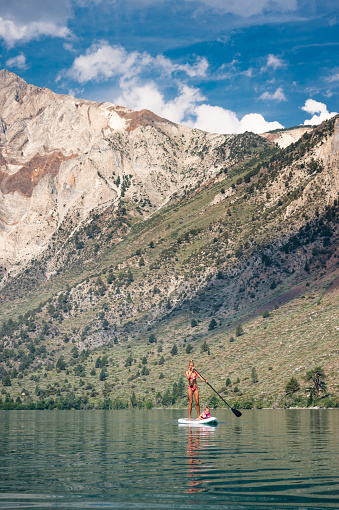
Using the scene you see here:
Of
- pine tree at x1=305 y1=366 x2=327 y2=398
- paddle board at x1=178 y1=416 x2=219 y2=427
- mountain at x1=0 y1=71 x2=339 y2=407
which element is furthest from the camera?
mountain at x1=0 y1=71 x2=339 y2=407

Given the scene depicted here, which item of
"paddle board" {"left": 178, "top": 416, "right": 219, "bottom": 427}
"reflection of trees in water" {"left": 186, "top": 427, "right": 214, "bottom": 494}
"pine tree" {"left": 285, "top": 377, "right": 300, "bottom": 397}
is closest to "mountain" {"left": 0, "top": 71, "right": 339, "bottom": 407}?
"pine tree" {"left": 285, "top": 377, "right": 300, "bottom": 397}

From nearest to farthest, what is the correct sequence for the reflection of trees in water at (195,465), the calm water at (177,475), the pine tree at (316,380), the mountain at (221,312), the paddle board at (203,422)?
the calm water at (177,475), the reflection of trees in water at (195,465), the paddle board at (203,422), the pine tree at (316,380), the mountain at (221,312)

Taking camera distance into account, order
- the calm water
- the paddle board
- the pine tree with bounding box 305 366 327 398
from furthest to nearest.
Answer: the pine tree with bounding box 305 366 327 398 → the paddle board → the calm water

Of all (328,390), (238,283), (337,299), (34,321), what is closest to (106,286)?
(34,321)

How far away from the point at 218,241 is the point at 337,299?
67021mm

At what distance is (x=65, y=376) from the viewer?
512 ft

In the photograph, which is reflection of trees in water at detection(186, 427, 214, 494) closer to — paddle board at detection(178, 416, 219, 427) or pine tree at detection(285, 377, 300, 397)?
paddle board at detection(178, 416, 219, 427)

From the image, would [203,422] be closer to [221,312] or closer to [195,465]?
[195,465]

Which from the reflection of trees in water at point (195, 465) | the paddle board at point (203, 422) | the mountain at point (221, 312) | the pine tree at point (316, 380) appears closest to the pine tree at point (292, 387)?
the mountain at point (221, 312)

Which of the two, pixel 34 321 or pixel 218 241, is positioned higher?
pixel 218 241

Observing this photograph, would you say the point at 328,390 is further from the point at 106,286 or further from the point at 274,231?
the point at 106,286

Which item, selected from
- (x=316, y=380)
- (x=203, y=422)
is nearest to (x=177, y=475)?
(x=203, y=422)

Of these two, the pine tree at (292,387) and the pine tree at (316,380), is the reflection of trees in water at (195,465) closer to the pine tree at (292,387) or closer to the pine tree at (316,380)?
the pine tree at (316,380)

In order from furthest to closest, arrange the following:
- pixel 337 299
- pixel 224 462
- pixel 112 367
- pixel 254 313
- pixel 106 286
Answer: pixel 106 286 → pixel 112 367 → pixel 254 313 → pixel 337 299 → pixel 224 462
